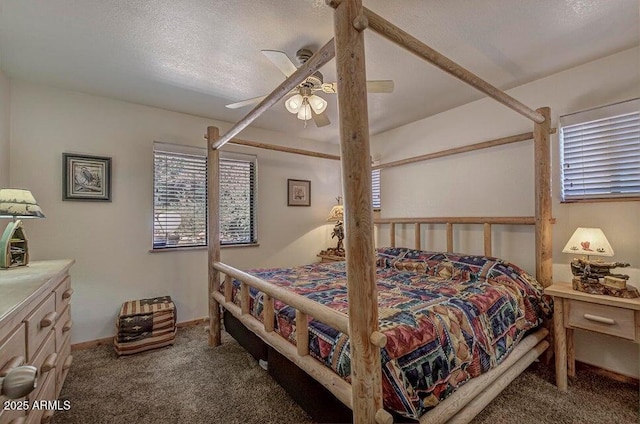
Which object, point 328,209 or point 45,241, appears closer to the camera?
point 45,241

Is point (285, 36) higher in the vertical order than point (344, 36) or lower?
higher

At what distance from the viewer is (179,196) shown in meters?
3.24

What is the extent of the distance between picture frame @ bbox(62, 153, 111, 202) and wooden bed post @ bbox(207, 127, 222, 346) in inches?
42.6

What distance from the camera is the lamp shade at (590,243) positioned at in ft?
6.18

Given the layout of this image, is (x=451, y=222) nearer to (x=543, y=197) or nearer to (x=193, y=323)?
(x=543, y=197)

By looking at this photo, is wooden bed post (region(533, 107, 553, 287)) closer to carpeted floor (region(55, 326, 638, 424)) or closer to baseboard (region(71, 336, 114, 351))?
carpeted floor (region(55, 326, 638, 424))

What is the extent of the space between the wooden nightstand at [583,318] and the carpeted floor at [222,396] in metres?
0.19

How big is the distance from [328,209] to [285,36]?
113 inches

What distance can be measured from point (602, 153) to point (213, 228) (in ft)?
10.7

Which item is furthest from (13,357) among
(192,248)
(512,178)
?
(512,178)

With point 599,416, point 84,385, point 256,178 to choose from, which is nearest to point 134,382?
point 84,385

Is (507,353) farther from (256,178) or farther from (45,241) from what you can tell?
(45,241)

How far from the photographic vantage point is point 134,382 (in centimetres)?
210

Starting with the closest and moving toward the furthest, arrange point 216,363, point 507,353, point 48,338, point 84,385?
point 48,338, point 507,353, point 84,385, point 216,363
